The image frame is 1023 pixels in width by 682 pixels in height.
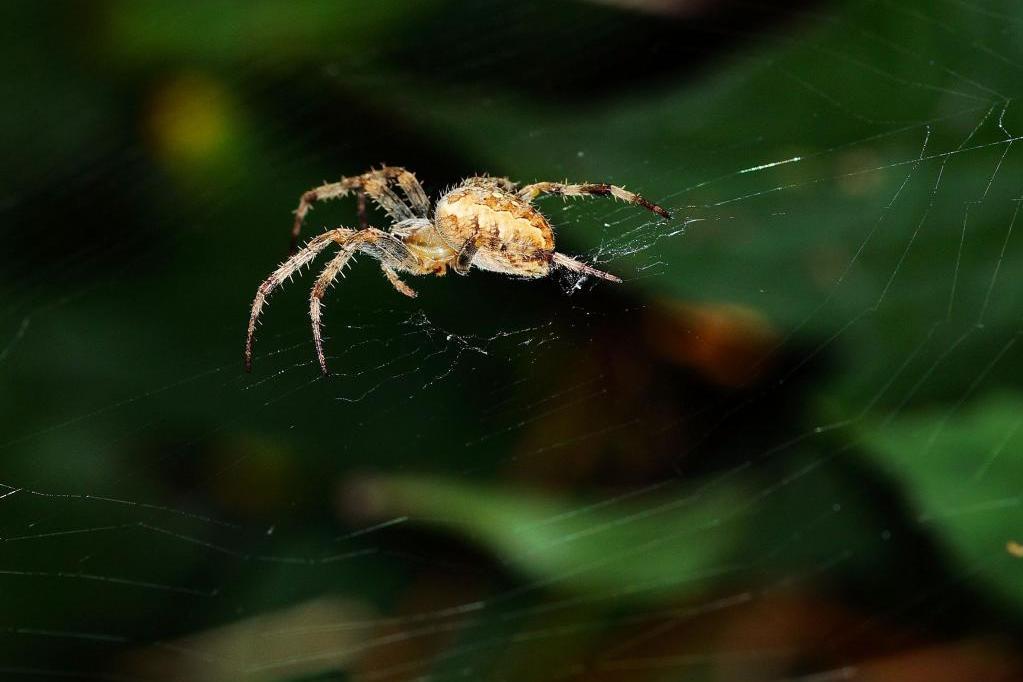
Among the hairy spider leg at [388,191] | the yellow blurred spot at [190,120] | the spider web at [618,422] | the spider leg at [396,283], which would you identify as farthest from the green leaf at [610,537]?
the yellow blurred spot at [190,120]

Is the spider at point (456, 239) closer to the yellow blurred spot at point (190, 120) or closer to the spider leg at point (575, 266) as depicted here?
the spider leg at point (575, 266)

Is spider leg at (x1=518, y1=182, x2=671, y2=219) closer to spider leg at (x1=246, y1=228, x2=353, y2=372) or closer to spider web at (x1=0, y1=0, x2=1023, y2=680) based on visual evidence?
spider web at (x1=0, y1=0, x2=1023, y2=680)

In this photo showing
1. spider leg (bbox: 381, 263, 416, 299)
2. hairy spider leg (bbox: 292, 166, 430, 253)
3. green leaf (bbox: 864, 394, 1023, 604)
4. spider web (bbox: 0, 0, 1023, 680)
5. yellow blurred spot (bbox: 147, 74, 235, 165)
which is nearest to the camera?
green leaf (bbox: 864, 394, 1023, 604)

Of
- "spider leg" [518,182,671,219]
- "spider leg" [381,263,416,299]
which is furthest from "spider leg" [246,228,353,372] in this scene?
"spider leg" [518,182,671,219]

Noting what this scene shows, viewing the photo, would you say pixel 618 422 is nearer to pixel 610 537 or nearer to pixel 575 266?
pixel 610 537

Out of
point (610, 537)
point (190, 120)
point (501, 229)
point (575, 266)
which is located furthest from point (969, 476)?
point (190, 120)

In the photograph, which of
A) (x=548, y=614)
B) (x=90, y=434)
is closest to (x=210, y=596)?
(x=90, y=434)

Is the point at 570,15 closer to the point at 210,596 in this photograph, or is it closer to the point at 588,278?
the point at 588,278
